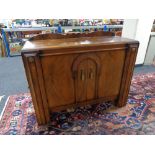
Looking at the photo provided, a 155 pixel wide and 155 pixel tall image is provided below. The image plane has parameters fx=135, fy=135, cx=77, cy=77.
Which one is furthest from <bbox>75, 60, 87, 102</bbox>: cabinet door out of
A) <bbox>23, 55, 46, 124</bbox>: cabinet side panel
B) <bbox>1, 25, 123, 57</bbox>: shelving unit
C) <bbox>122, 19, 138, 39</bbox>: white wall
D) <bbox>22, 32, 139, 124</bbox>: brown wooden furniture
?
<bbox>1, 25, 123, 57</bbox>: shelving unit

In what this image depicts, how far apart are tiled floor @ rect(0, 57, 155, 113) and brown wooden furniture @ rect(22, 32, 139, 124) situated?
30.7 inches

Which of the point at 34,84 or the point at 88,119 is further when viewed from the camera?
the point at 88,119

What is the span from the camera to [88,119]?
1.46m

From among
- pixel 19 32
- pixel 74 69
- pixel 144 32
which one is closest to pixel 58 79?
pixel 74 69

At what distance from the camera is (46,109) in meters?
1.33

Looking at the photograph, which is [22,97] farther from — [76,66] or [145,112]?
[145,112]

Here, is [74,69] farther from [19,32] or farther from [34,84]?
[19,32]

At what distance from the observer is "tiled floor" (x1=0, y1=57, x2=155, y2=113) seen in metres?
1.95

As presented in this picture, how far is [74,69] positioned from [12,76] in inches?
63.6

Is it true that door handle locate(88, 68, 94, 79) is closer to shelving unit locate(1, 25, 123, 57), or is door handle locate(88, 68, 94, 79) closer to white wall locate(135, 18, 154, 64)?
white wall locate(135, 18, 154, 64)

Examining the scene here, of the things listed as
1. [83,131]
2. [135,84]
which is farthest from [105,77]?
[135,84]

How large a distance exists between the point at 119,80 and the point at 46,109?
82 cm

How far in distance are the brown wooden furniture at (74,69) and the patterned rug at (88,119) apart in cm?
15

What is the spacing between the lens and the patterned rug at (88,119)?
1.32 m
